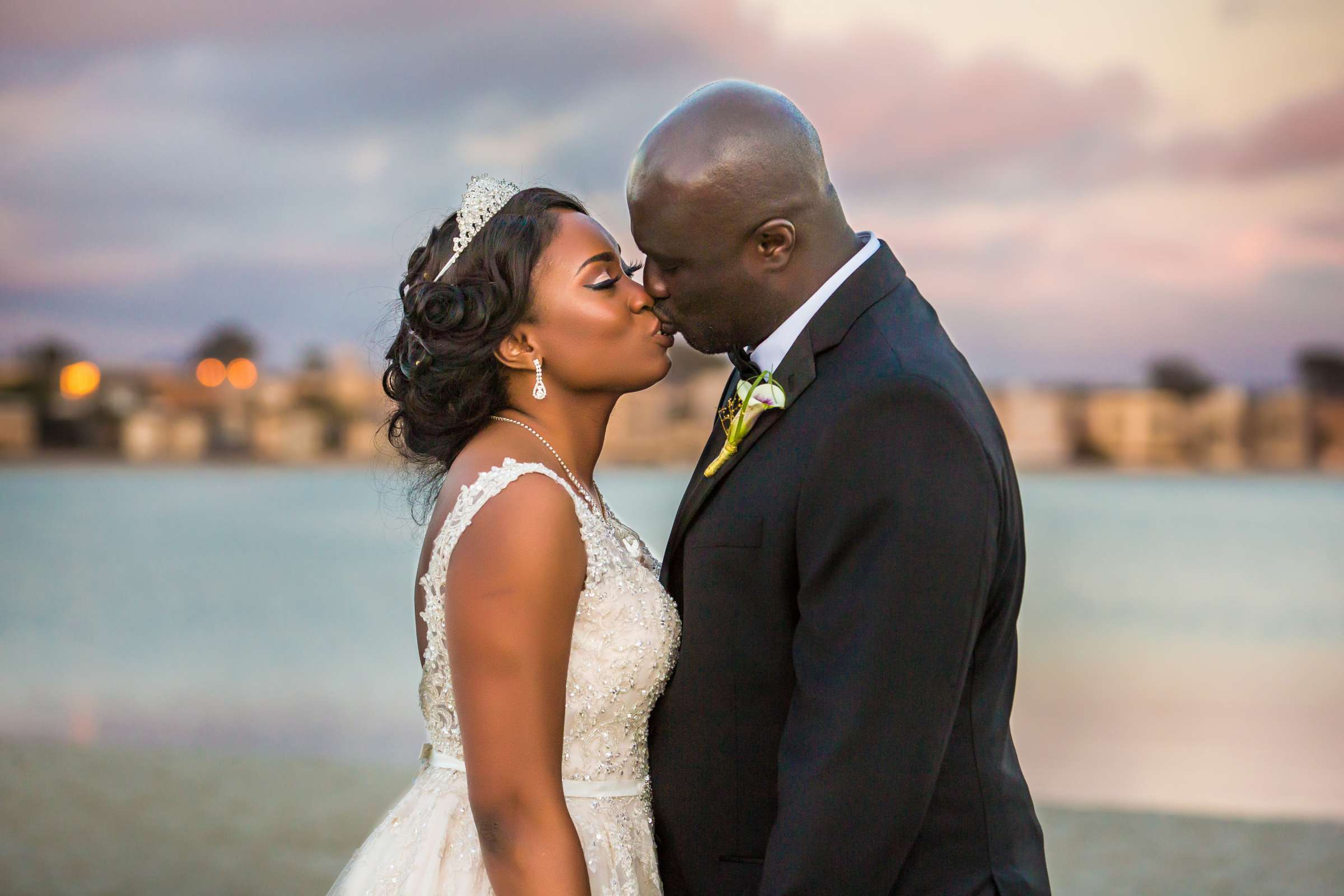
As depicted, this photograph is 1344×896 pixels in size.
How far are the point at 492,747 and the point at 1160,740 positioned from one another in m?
13.4

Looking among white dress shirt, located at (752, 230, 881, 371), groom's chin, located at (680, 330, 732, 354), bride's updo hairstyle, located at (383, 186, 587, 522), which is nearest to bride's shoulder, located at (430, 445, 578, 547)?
bride's updo hairstyle, located at (383, 186, 587, 522)

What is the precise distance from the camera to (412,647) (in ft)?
79.4

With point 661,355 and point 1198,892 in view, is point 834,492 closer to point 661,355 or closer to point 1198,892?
point 661,355

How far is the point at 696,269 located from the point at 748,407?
269 millimetres

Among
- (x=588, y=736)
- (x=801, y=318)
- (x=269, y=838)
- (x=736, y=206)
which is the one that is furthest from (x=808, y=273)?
(x=269, y=838)

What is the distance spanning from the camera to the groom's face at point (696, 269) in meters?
2.30

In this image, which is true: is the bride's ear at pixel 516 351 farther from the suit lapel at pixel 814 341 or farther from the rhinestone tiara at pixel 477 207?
the suit lapel at pixel 814 341

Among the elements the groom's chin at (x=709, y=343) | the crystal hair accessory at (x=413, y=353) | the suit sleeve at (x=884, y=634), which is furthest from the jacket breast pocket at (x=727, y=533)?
the crystal hair accessory at (x=413, y=353)

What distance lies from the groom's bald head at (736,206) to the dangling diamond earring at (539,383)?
537 millimetres

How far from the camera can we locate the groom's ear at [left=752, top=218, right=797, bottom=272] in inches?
89.8

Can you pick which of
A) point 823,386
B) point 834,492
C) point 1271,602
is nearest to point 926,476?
point 834,492

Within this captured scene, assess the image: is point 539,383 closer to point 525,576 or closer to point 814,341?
point 525,576

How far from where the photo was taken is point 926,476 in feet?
6.46

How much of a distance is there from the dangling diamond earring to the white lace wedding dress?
0.71 feet
